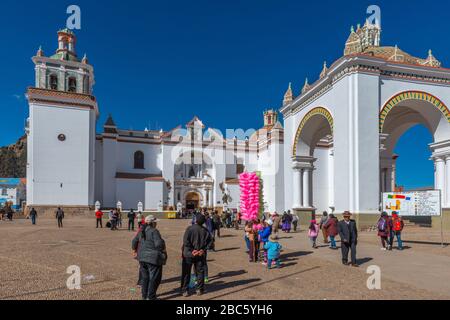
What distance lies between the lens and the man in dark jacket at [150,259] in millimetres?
5301

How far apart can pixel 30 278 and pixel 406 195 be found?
1265 centimetres

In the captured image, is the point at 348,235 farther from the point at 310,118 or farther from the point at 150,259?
the point at 310,118

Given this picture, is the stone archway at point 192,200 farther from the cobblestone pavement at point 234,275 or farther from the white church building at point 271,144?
the cobblestone pavement at point 234,275

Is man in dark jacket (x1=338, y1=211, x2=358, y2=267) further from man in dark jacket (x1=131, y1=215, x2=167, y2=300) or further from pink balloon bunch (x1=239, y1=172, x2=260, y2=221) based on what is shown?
pink balloon bunch (x1=239, y1=172, x2=260, y2=221)

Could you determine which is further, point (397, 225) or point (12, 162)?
point (12, 162)

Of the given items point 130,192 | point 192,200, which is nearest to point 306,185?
point 192,200

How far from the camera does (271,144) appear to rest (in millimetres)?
38188

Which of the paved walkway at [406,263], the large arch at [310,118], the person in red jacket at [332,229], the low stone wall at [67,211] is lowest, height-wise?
the low stone wall at [67,211]

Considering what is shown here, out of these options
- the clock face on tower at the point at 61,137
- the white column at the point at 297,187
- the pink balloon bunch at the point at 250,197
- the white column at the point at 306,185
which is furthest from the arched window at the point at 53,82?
the white column at the point at 306,185

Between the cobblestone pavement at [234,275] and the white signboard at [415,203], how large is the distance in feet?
5.60

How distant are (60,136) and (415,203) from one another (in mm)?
30138

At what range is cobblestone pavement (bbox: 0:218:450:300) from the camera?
5.88 metres

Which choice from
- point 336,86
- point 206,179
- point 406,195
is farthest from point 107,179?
point 406,195

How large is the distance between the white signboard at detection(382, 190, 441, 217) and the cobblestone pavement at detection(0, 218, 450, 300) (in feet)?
5.60
